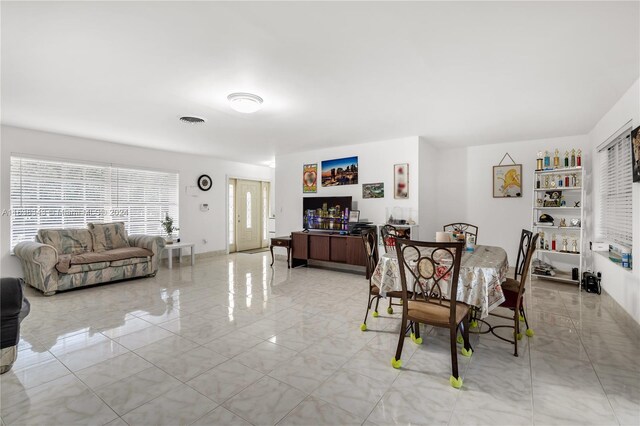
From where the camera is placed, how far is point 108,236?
5234 millimetres

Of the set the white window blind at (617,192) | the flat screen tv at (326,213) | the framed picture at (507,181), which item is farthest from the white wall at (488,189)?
the flat screen tv at (326,213)

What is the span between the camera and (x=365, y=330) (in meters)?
2.90

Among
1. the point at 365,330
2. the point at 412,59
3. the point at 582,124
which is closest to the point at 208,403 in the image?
the point at 365,330

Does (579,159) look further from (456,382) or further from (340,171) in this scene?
(456,382)

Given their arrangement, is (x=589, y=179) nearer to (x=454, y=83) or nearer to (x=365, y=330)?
(x=454, y=83)

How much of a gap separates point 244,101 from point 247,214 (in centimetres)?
552

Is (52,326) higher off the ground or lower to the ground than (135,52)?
lower

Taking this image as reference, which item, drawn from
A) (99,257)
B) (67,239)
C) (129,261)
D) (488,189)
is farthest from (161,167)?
(488,189)

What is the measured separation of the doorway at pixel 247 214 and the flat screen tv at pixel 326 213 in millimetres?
2699

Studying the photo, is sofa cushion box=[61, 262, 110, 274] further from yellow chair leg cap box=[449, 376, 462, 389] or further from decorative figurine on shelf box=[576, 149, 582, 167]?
decorative figurine on shelf box=[576, 149, 582, 167]

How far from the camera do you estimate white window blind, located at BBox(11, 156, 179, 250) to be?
4.73 m

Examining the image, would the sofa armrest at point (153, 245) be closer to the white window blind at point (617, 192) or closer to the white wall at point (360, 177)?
the white wall at point (360, 177)

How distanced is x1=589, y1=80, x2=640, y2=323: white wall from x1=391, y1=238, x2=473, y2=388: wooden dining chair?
2109 mm

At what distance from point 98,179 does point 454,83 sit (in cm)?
607
